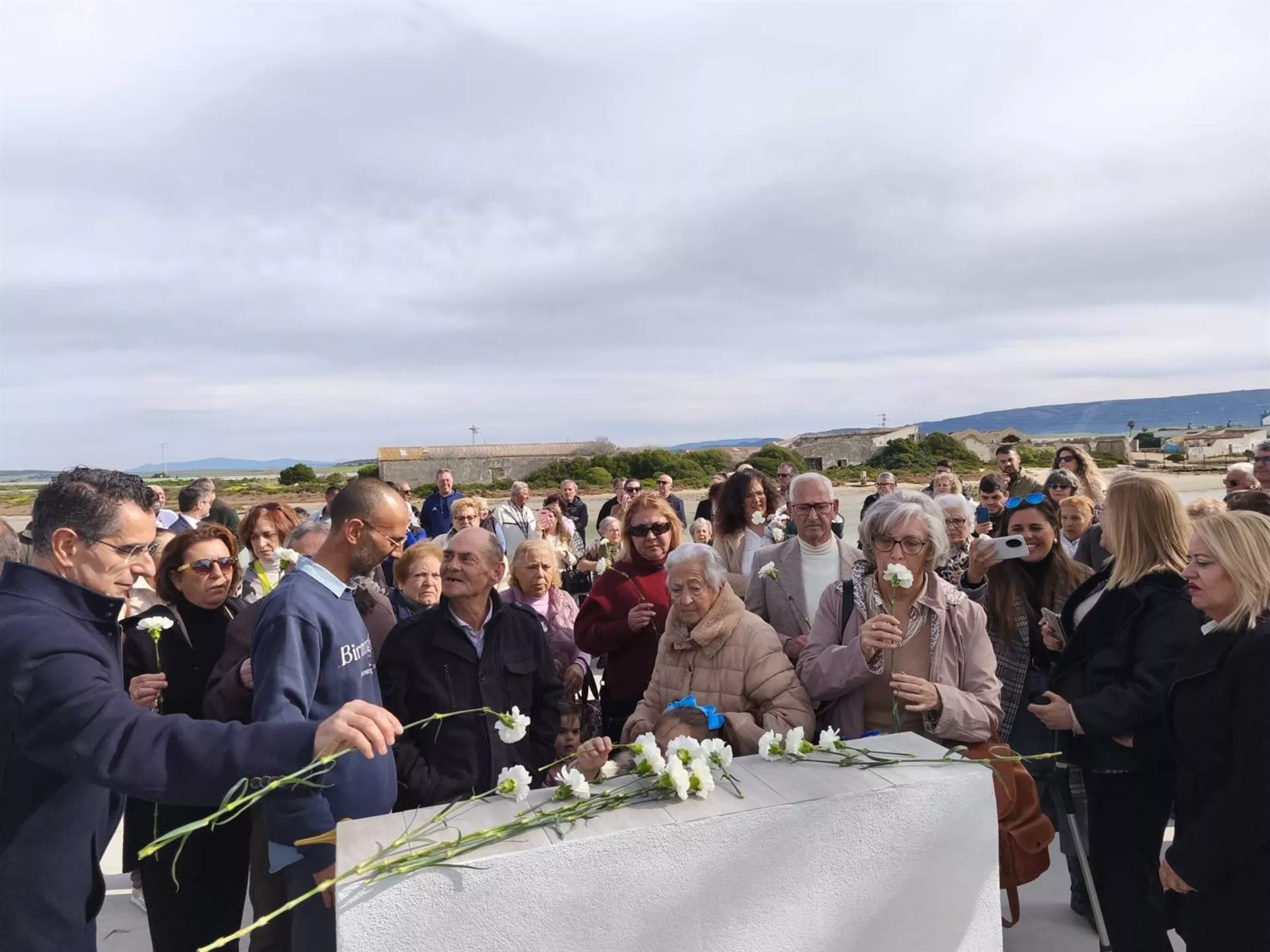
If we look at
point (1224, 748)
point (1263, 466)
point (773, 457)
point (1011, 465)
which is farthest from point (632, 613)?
point (773, 457)

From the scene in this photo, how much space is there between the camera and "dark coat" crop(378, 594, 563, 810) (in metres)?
3.02

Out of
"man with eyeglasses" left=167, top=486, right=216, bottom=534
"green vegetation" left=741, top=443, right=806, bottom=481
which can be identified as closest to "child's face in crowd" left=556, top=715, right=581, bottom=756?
"man with eyeglasses" left=167, top=486, right=216, bottom=534

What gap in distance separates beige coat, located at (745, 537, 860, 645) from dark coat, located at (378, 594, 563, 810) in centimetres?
142

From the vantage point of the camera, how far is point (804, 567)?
14.4 ft

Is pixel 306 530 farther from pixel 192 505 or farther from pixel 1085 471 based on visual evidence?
pixel 1085 471

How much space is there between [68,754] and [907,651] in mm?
2618

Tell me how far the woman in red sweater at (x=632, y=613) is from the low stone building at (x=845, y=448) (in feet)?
174

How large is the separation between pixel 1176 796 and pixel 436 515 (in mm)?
9229

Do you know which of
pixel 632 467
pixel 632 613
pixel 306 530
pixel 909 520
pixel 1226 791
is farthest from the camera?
pixel 632 467

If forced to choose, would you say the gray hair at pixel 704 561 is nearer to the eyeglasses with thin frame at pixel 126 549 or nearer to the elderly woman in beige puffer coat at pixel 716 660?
the elderly woman in beige puffer coat at pixel 716 660

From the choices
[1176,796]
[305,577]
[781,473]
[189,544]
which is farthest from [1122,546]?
[781,473]

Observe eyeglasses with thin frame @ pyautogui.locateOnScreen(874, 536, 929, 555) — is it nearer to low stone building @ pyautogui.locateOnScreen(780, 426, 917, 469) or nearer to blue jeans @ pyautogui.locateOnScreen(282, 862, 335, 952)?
blue jeans @ pyautogui.locateOnScreen(282, 862, 335, 952)

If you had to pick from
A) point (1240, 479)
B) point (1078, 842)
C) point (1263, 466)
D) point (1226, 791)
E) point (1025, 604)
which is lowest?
point (1078, 842)

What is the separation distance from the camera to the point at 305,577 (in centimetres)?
257
